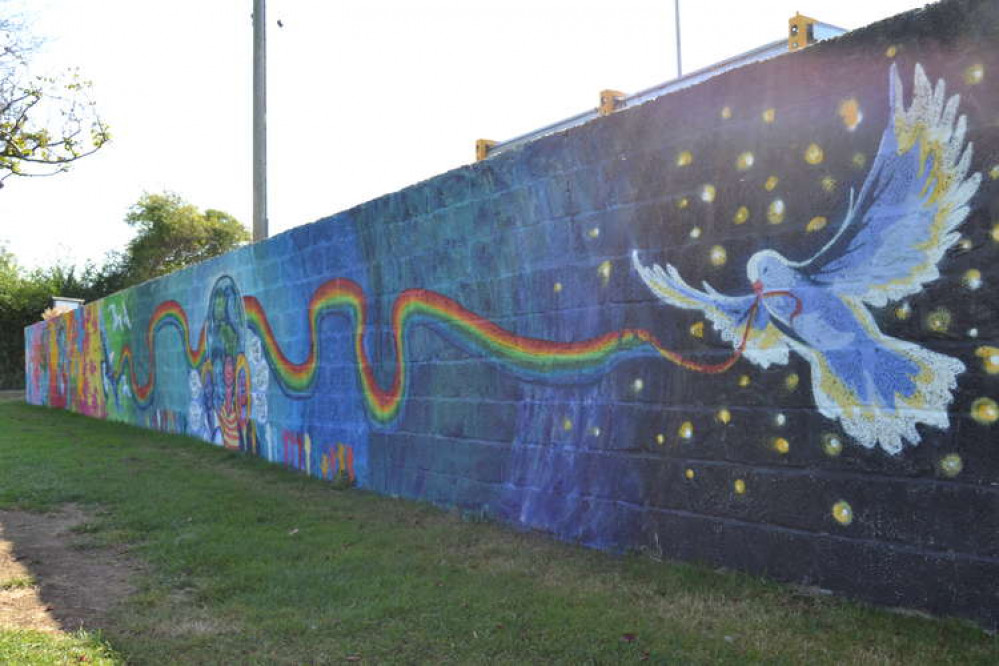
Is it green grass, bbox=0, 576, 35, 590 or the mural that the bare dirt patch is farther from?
the mural

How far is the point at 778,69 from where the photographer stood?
4023mm

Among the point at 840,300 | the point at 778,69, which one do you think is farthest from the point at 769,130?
the point at 840,300

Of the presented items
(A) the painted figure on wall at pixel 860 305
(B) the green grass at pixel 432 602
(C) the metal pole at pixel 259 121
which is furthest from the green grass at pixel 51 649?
(C) the metal pole at pixel 259 121

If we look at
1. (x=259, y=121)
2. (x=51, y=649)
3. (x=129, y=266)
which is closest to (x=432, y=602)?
(x=51, y=649)

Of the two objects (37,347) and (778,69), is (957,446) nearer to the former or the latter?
(778,69)

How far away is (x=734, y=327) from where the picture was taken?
13.8 ft

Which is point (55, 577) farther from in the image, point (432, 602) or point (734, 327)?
point (734, 327)

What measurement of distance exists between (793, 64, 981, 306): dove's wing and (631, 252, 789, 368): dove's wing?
0.40m

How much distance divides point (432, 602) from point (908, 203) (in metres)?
2.66

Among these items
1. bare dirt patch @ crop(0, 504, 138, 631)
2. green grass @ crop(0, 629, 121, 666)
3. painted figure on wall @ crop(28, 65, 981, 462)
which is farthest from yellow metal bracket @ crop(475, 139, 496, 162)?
green grass @ crop(0, 629, 121, 666)

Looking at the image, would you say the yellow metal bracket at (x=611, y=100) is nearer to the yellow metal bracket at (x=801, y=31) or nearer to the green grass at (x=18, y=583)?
the yellow metal bracket at (x=801, y=31)

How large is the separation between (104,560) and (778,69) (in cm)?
458

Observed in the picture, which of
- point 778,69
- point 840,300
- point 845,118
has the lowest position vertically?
point 840,300

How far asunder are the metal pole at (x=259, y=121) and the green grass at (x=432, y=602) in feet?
25.8
